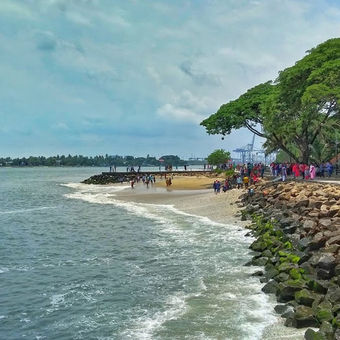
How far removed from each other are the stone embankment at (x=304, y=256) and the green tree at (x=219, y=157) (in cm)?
6041

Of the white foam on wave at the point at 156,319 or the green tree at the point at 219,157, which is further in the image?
the green tree at the point at 219,157

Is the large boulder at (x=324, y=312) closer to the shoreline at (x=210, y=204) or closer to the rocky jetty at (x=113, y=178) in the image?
the shoreline at (x=210, y=204)

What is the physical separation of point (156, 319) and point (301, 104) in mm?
27129

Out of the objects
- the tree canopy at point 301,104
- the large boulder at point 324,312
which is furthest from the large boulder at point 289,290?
the tree canopy at point 301,104

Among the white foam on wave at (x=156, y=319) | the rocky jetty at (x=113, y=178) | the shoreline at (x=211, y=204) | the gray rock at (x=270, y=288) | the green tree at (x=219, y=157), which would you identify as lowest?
the white foam on wave at (x=156, y=319)

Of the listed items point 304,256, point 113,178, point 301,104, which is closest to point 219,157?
point 113,178

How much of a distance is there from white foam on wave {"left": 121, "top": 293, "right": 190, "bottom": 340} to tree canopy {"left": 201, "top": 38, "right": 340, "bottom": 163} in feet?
70.5

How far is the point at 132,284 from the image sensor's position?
556 inches

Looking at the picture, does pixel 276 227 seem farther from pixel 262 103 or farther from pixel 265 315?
pixel 262 103

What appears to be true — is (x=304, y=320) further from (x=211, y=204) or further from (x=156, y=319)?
(x=211, y=204)

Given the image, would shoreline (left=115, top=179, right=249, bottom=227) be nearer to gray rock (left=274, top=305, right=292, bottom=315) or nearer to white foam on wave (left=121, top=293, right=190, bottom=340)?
white foam on wave (left=121, top=293, right=190, bottom=340)

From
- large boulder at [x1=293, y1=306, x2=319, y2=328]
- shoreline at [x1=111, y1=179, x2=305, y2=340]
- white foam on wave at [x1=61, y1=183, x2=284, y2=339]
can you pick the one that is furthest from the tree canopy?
large boulder at [x1=293, y1=306, x2=319, y2=328]

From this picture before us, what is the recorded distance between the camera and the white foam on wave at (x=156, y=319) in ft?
33.4

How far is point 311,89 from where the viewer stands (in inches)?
1184
